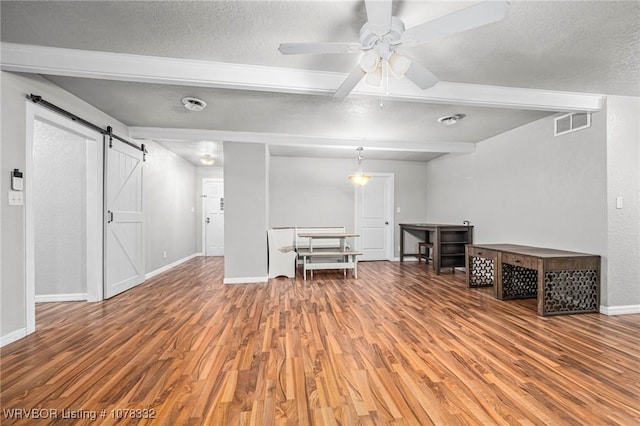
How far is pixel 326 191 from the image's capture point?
6.77 meters

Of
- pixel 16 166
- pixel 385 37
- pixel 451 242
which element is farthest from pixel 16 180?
pixel 451 242

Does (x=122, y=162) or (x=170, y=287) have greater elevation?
(x=122, y=162)

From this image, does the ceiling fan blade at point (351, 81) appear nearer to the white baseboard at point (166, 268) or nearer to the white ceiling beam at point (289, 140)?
the white ceiling beam at point (289, 140)

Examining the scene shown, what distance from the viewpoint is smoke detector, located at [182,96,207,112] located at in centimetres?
333

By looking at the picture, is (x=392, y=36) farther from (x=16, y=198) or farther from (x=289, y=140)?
(x=16, y=198)

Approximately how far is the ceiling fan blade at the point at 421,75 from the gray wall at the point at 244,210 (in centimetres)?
297

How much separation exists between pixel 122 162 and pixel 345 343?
13.0ft

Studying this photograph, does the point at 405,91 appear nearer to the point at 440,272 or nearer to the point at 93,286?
the point at 440,272

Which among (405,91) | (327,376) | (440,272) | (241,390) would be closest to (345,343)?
(327,376)

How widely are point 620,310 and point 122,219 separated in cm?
634

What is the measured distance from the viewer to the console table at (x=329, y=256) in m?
5.10

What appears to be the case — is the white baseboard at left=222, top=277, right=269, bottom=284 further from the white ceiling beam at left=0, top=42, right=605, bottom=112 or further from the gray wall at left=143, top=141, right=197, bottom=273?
the white ceiling beam at left=0, top=42, right=605, bottom=112

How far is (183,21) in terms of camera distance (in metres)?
2.03

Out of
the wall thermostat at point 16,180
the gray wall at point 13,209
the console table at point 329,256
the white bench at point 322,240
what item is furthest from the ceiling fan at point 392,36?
the white bench at point 322,240
